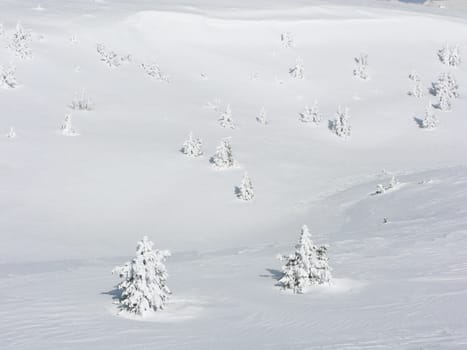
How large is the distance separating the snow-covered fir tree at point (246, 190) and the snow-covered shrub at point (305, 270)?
1292cm

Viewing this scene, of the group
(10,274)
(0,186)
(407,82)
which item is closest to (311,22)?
(407,82)

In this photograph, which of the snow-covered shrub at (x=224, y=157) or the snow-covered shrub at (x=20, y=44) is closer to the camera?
the snow-covered shrub at (x=224, y=157)

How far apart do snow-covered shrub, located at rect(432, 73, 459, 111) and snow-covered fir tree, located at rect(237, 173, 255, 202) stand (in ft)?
82.9

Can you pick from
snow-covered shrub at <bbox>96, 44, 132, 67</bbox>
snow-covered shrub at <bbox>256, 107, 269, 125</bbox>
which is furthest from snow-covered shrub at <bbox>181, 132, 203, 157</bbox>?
snow-covered shrub at <bbox>96, 44, 132, 67</bbox>

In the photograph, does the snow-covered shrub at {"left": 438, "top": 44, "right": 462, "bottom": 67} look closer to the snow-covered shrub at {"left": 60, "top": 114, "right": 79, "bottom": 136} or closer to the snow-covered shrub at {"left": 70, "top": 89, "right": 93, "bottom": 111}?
the snow-covered shrub at {"left": 70, "top": 89, "right": 93, "bottom": 111}

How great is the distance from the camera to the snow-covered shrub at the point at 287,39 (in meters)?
55.6

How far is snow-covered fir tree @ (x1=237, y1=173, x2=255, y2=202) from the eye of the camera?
25.5 meters

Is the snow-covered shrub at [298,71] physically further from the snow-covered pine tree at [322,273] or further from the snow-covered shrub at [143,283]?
the snow-covered shrub at [143,283]

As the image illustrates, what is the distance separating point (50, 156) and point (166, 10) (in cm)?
3349

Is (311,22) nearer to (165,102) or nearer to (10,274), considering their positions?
(165,102)

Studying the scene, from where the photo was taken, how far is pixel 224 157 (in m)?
29.2

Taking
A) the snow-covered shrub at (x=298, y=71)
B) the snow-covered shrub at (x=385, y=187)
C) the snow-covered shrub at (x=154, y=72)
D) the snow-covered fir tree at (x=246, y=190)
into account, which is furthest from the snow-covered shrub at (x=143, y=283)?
the snow-covered shrub at (x=298, y=71)

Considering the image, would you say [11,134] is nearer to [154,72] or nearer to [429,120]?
[154,72]

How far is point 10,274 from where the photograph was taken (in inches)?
591
